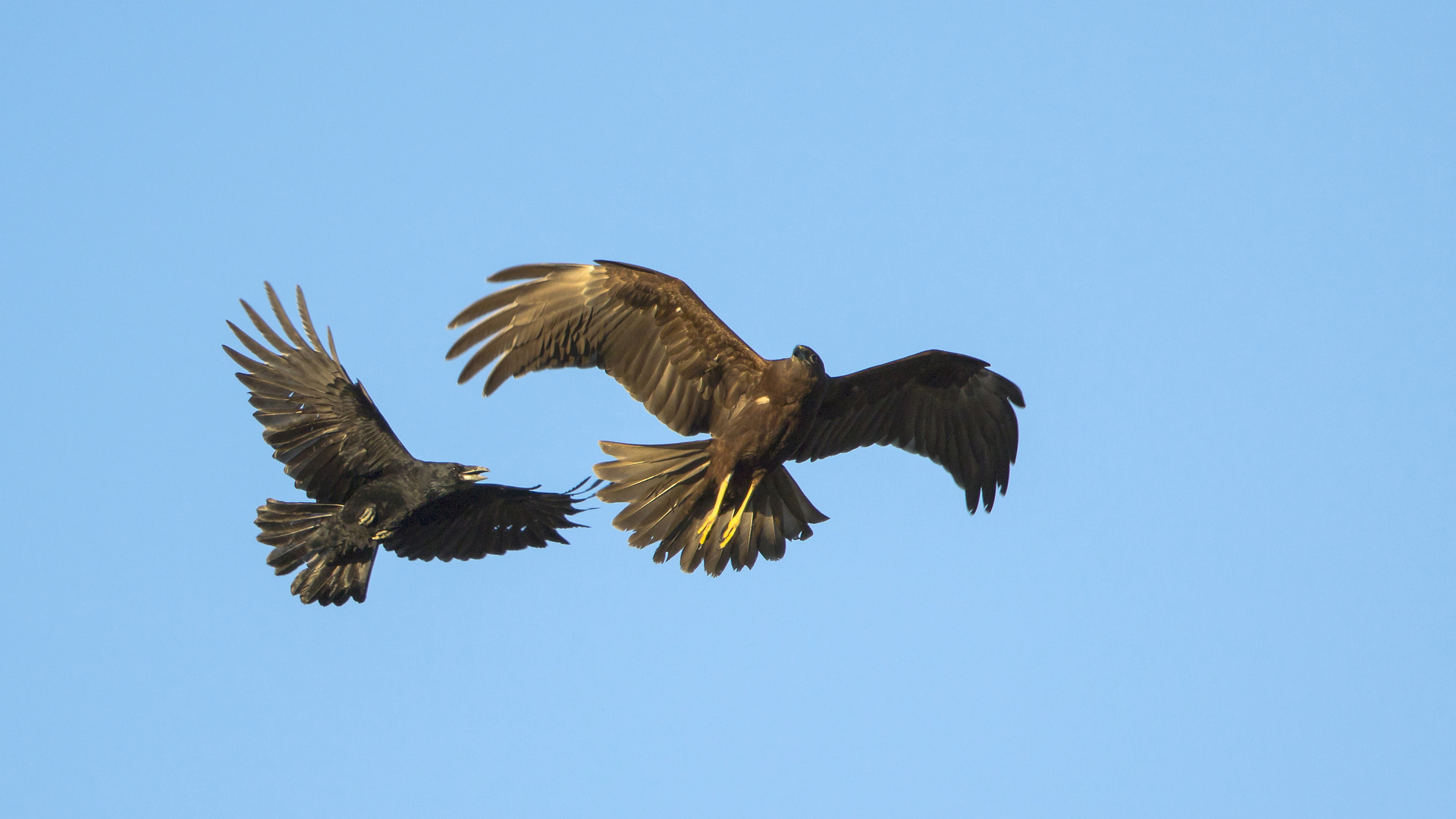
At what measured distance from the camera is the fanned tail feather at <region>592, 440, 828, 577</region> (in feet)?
40.2

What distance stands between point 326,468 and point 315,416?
15.0 inches

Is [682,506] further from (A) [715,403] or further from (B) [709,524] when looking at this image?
(A) [715,403]

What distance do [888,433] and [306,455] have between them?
13.5 feet

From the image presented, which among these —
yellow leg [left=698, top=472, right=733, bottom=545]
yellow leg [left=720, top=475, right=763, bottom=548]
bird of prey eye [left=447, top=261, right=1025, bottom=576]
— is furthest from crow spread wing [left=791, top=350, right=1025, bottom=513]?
yellow leg [left=698, top=472, right=733, bottom=545]

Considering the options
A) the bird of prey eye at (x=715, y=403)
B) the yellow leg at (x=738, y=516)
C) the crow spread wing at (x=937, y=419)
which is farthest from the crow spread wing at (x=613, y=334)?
the crow spread wing at (x=937, y=419)

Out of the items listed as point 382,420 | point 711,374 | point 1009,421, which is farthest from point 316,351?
point 1009,421

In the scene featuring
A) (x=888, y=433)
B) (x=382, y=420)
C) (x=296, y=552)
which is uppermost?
(x=888, y=433)

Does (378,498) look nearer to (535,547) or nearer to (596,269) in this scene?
(535,547)

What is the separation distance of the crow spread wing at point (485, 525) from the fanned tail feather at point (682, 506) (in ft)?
4.47

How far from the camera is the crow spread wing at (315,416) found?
42.1ft

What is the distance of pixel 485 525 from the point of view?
13.8 metres

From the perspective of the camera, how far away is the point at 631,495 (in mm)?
12312

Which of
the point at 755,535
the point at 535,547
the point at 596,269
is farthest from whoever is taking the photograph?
the point at 535,547

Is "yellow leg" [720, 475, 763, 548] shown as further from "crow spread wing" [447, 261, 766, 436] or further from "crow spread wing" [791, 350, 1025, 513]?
"crow spread wing" [447, 261, 766, 436]
